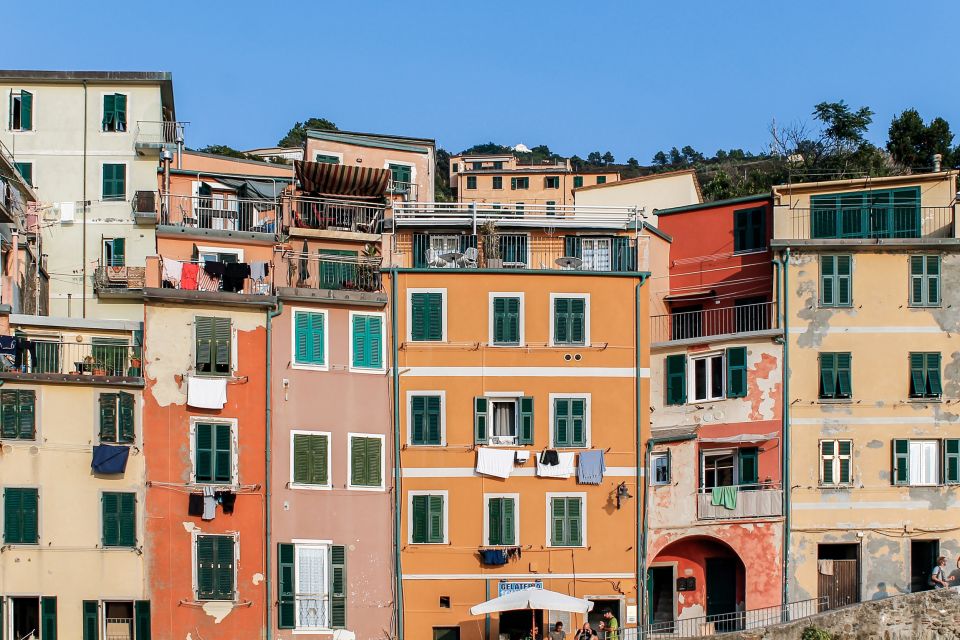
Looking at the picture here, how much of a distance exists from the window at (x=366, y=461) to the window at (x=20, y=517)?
32.4ft

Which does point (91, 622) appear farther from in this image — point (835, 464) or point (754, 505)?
point (835, 464)

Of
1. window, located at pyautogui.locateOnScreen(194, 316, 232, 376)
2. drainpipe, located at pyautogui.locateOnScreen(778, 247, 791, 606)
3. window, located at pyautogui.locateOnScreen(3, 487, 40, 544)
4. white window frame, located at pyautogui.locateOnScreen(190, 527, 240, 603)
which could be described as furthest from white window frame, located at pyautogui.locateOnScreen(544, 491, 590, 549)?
window, located at pyautogui.locateOnScreen(3, 487, 40, 544)

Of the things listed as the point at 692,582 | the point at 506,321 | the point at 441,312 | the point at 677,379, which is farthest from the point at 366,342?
the point at 692,582

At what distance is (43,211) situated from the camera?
65250mm

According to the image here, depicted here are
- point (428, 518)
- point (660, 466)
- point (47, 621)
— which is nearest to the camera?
point (47, 621)

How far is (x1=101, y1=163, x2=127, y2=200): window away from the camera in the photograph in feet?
216

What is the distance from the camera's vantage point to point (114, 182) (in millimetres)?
66125

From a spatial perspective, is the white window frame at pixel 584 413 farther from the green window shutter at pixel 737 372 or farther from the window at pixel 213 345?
the window at pixel 213 345

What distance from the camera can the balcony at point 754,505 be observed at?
55.3m

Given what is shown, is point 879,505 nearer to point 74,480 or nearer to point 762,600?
point 762,600

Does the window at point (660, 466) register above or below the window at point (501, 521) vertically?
above

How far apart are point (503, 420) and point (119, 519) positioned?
505 inches

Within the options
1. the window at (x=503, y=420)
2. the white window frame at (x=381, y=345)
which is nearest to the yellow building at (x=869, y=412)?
the window at (x=503, y=420)

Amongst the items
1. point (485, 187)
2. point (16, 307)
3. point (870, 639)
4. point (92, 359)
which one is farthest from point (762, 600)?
point (485, 187)
